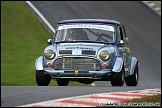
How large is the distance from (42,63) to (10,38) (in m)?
11.0

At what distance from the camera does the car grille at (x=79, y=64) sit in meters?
13.8

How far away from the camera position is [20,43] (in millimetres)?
24688

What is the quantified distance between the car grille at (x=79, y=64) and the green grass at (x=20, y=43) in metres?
5.53

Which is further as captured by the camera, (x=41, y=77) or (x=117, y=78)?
(x=41, y=77)

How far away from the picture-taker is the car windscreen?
14695 mm

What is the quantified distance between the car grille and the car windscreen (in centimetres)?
96

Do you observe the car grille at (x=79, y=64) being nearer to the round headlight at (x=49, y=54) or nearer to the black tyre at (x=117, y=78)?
the round headlight at (x=49, y=54)

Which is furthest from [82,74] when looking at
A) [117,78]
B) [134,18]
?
[134,18]

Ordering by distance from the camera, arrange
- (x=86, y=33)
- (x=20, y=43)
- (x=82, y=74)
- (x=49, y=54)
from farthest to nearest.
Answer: (x=20, y=43) → (x=86, y=33) → (x=49, y=54) → (x=82, y=74)

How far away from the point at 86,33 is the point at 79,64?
→ 1246 millimetres

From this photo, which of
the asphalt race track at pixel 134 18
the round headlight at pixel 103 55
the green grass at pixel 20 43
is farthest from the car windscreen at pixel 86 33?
the asphalt race track at pixel 134 18

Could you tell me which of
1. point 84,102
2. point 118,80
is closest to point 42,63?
point 118,80

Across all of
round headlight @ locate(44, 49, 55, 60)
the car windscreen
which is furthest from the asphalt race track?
round headlight @ locate(44, 49, 55, 60)

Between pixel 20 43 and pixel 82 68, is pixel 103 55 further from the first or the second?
pixel 20 43
